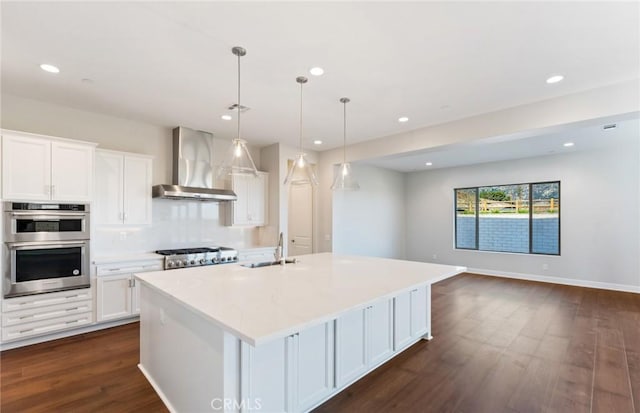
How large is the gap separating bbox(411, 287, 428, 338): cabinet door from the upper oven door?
3.85 metres

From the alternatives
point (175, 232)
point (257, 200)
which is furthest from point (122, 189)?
point (257, 200)

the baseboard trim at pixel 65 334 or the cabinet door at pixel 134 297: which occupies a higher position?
the cabinet door at pixel 134 297

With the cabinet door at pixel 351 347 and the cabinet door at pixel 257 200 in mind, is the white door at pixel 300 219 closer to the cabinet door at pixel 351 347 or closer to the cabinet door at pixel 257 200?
the cabinet door at pixel 257 200

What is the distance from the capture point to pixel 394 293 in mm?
2076

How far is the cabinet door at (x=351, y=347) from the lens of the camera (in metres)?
2.36

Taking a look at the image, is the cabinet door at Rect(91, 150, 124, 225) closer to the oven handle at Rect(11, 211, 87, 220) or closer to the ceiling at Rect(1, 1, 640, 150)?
the oven handle at Rect(11, 211, 87, 220)

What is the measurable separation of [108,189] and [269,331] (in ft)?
12.2

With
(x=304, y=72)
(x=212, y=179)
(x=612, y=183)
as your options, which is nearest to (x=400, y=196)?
(x=612, y=183)

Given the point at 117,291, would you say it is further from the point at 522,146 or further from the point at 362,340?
the point at 522,146

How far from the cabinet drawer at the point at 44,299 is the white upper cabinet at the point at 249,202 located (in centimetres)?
223

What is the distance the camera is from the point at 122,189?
4.04 metres

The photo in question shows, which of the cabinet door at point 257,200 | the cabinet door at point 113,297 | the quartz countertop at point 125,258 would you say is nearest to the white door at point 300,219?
the cabinet door at point 257,200

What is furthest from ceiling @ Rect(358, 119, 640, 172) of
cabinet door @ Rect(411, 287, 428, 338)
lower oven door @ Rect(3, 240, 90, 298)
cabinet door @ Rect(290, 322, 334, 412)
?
lower oven door @ Rect(3, 240, 90, 298)

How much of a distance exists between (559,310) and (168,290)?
534cm
